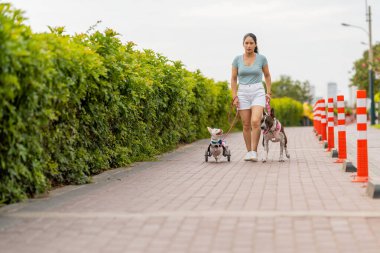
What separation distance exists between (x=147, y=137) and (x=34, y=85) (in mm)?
7874

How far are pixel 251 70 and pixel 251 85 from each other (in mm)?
286

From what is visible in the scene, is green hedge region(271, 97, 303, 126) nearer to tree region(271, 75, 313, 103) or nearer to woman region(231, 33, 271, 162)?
woman region(231, 33, 271, 162)

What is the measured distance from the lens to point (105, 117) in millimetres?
12258

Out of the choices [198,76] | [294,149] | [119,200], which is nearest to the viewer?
[119,200]

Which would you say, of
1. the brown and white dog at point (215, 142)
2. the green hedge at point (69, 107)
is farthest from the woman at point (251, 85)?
the green hedge at point (69, 107)

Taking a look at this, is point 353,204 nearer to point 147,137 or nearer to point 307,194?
point 307,194

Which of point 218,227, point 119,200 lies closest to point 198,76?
point 119,200

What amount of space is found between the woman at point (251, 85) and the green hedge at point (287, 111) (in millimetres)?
36331

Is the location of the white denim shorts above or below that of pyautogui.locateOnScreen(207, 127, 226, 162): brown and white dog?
above

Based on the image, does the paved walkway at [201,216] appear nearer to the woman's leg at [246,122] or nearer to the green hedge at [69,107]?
the green hedge at [69,107]

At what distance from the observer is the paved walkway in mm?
6348

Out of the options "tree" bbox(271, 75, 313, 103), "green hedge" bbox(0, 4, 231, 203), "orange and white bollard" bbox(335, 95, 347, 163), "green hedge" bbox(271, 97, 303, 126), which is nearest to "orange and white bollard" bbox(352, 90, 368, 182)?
"orange and white bollard" bbox(335, 95, 347, 163)

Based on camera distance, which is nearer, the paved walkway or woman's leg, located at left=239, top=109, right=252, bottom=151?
the paved walkway

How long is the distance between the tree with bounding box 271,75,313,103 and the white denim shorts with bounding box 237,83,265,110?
4083 inches
